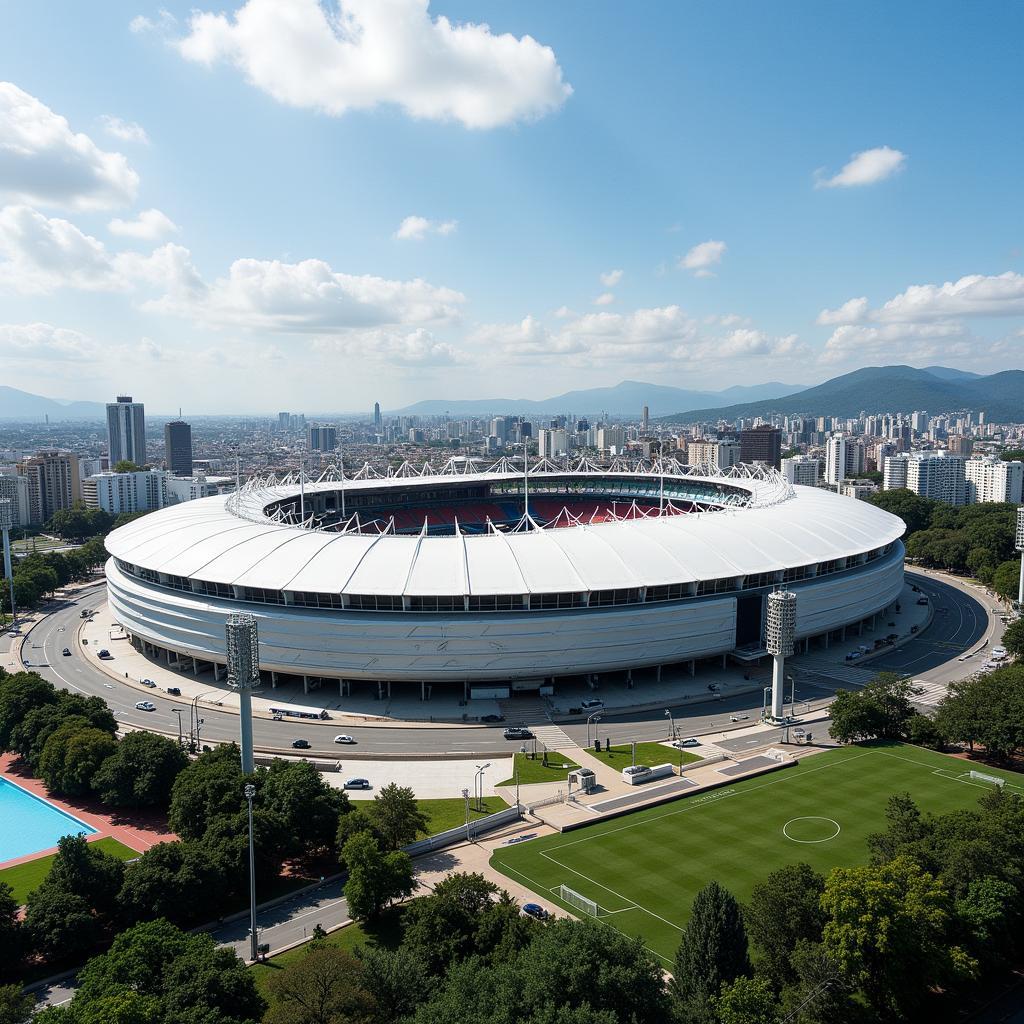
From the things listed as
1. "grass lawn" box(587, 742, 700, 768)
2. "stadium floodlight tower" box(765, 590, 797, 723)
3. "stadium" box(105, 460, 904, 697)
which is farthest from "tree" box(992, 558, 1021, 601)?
"grass lawn" box(587, 742, 700, 768)

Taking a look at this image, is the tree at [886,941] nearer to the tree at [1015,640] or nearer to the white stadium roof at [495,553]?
the white stadium roof at [495,553]

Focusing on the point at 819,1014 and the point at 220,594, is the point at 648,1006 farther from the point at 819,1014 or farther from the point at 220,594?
the point at 220,594

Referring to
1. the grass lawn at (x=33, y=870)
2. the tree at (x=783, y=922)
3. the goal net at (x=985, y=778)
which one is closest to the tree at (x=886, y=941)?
the tree at (x=783, y=922)

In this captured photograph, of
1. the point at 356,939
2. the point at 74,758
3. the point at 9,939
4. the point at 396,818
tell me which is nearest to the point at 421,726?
the point at 396,818

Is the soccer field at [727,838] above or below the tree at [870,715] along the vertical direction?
below

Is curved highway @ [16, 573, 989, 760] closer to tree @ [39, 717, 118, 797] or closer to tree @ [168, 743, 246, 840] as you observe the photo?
tree @ [39, 717, 118, 797]

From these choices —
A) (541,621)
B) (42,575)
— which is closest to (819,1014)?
(541,621)
